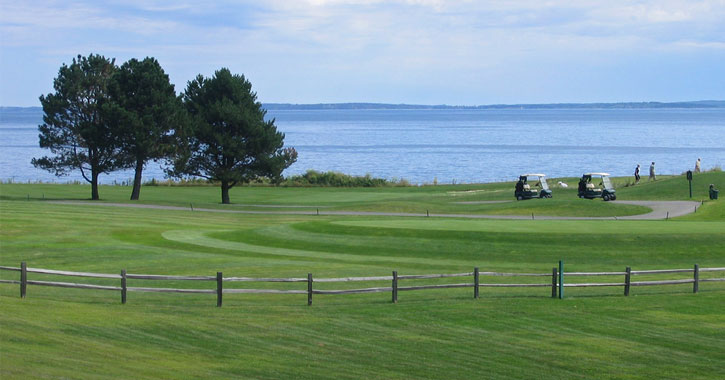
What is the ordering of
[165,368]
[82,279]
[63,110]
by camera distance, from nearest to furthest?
[165,368] < [82,279] < [63,110]

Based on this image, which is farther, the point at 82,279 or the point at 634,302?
the point at 82,279

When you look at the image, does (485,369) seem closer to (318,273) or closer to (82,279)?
(318,273)

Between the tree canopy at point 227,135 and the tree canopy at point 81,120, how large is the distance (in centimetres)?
543

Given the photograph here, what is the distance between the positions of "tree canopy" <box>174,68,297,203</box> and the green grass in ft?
83.0

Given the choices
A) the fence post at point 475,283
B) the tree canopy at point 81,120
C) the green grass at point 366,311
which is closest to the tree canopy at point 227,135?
the tree canopy at point 81,120

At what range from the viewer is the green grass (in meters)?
15.3

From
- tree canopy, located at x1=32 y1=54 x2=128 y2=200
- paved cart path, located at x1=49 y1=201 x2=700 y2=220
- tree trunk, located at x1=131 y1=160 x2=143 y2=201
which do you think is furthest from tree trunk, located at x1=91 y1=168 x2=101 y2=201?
paved cart path, located at x1=49 y1=201 x2=700 y2=220

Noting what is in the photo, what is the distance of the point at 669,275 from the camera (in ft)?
86.3

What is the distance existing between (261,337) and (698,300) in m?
11.8

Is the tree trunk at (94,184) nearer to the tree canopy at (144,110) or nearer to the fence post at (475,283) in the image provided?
the tree canopy at (144,110)

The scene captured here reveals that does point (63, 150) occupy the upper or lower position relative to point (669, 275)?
upper

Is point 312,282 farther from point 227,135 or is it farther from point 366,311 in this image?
point 227,135

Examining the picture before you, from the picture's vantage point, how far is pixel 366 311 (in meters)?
20.1

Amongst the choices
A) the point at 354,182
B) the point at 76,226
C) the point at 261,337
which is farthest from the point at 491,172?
the point at 261,337
